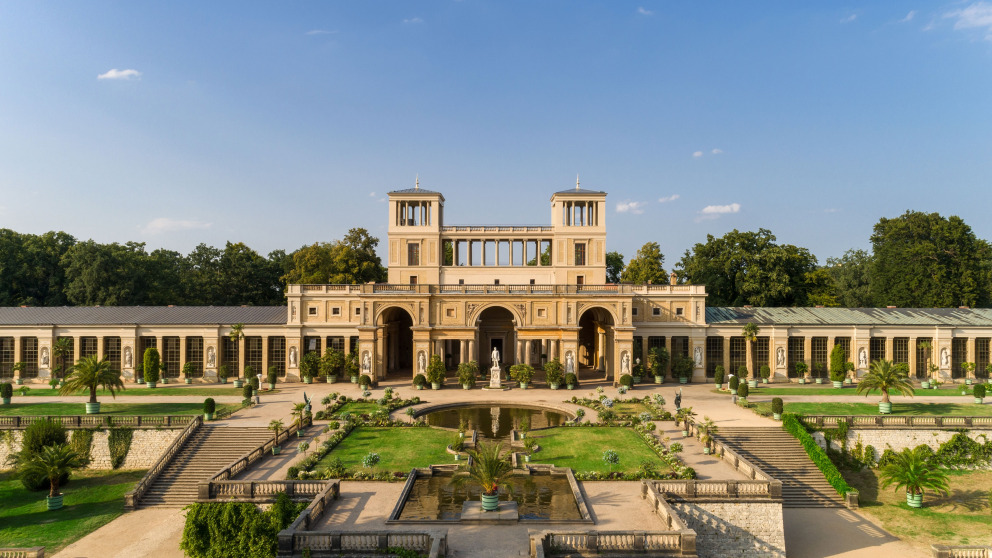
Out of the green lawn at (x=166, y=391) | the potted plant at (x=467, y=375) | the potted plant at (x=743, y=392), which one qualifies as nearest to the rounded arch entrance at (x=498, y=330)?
the potted plant at (x=467, y=375)

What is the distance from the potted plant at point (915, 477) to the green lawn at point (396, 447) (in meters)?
20.7

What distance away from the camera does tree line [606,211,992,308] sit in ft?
190

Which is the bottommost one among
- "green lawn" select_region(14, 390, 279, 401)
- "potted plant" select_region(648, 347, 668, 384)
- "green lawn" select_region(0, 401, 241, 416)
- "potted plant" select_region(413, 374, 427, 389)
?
"green lawn" select_region(14, 390, 279, 401)

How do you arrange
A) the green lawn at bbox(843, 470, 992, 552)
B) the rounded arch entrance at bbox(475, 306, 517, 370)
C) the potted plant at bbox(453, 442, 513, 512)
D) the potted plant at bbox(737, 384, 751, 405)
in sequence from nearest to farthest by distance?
the potted plant at bbox(453, 442, 513, 512), the green lawn at bbox(843, 470, 992, 552), the potted plant at bbox(737, 384, 751, 405), the rounded arch entrance at bbox(475, 306, 517, 370)

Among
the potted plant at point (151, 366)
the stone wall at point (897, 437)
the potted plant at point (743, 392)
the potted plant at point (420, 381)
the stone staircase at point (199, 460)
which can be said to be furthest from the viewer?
A: the potted plant at point (151, 366)

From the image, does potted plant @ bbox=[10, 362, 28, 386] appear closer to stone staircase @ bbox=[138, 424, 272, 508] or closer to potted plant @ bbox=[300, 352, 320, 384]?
potted plant @ bbox=[300, 352, 320, 384]

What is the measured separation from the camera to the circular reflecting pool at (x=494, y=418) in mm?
32250

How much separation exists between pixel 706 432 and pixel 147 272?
59653 millimetres

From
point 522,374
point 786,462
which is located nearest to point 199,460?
point 522,374

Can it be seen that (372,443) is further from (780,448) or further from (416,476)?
(780,448)

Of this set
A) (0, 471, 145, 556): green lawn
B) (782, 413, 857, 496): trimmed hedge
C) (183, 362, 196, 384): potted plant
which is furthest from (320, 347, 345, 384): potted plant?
(782, 413, 857, 496): trimmed hedge

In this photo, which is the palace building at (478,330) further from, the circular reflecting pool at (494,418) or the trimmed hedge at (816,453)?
the trimmed hedge at (816,453)

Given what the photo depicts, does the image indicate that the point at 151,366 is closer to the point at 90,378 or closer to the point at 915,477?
the point at 90,378

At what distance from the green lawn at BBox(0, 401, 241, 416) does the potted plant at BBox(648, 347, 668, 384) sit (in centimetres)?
3179
